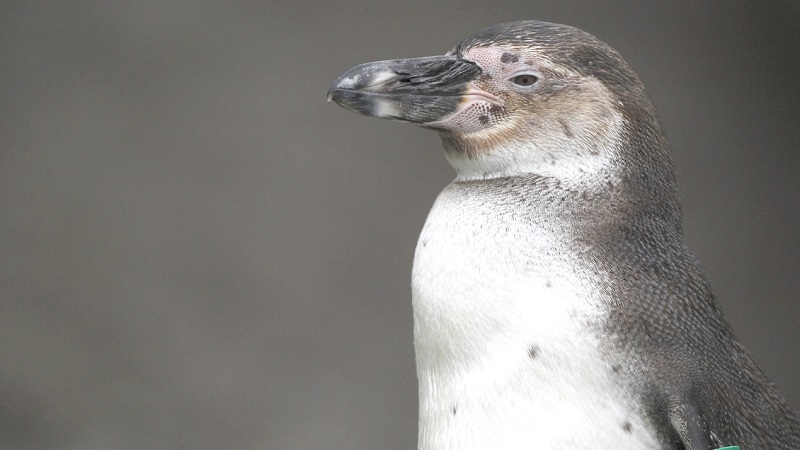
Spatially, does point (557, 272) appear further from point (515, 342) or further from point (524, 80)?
point (524, 80)

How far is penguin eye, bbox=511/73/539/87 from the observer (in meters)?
1.30

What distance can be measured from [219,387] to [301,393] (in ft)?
0.82

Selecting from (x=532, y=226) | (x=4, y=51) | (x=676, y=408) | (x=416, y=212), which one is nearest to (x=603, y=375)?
(x=676, y=408)

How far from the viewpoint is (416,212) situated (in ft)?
10.00

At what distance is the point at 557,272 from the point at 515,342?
0.10 meters

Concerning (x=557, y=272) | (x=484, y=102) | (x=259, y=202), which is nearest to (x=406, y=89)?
(x=484, y=102)

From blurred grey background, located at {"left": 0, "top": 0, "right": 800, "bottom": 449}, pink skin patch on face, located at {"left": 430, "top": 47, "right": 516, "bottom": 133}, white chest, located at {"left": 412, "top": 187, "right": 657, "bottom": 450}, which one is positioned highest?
pink skin patch on face, located at {"left": 430, "top": 47, "right": 516, "bottom": 133}

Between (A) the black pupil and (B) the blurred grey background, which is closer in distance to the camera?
(A) the black pupil

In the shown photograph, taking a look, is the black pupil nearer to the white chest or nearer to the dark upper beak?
the dark upper beak

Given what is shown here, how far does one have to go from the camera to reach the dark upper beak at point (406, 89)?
1.29m

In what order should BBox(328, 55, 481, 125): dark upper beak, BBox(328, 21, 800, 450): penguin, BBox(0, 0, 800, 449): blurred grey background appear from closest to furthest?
BBox(328, 21, 800, 450): penguin, BBox(328, 55, 481, 125): dark upper beak, BBox(0, 0, 800, 449): blurred grey background

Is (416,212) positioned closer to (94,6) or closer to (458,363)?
(94,6)

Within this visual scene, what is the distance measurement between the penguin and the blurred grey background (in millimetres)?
1638

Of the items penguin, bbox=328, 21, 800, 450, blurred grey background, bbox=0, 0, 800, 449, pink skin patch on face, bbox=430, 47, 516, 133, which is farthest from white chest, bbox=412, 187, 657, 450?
blurred grey background, bbox=0, 0, 800, 449
